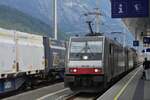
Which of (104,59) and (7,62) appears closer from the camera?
(7,62)

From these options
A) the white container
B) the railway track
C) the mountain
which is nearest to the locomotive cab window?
the railway track

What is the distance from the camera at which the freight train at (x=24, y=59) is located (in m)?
19.8

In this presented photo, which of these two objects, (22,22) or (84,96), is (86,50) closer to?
(84,96)

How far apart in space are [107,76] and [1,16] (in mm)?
88594

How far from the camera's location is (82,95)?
2236 cm

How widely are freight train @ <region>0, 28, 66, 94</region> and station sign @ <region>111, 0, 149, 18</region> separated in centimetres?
496

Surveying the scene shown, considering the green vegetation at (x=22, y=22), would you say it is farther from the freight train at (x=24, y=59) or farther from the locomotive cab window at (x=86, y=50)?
the locomotive cab window at (x=86, y=50)

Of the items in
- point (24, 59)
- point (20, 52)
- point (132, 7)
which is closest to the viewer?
point (20, 52)

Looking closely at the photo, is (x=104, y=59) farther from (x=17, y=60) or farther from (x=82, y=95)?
(x=17, y=60)

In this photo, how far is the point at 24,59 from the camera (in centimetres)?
2238

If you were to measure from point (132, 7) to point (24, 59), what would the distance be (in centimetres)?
847

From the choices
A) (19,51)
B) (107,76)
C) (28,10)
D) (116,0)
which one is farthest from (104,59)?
(28,10)

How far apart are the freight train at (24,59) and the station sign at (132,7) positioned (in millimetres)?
4961

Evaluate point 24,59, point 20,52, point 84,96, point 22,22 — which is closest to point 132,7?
point 84,96
